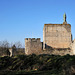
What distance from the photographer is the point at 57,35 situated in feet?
91.0

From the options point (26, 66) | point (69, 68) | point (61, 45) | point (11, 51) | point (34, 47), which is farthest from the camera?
point (11, 51)

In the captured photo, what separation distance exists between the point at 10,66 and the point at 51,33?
1501cm

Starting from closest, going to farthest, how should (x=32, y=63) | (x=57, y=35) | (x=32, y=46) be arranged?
(x=32, y=63) < (x=32, y=46) < (x=57, y=35)

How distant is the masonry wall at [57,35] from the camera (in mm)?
27484

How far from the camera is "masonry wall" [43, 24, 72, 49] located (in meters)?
27.5

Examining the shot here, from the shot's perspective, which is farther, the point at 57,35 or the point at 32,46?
the point at 57,35

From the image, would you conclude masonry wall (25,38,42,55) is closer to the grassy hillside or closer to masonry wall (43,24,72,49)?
masonry wall (43,24,72,49)

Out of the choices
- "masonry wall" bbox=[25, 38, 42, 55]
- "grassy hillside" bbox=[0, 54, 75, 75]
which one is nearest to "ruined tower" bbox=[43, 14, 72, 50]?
"masonry wall" bbox=[25, 38, 42, 55]

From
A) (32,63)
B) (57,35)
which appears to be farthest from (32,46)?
(32,63)

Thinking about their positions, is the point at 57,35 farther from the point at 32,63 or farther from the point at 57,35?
the point at 32,63

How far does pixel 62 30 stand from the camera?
2781 cm

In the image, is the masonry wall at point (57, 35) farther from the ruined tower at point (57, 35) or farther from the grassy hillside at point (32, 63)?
the grassy hillside at point (32, 63)

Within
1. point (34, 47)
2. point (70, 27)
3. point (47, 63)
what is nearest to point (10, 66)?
point (47, 63)

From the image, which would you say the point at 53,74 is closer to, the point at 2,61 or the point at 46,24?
the point at 2,61
